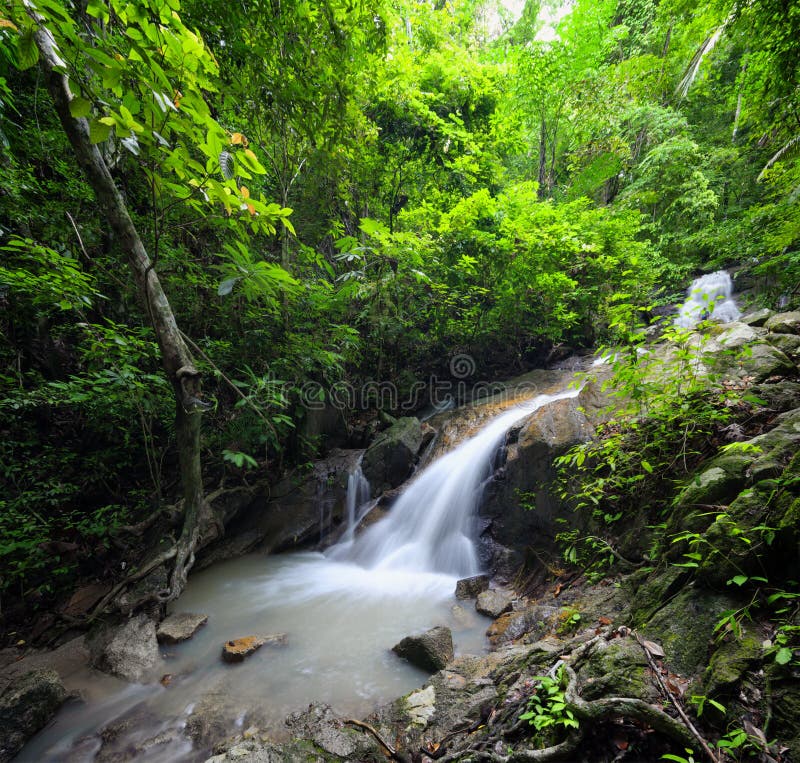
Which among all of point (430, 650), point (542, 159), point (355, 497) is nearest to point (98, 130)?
point (430, 650)

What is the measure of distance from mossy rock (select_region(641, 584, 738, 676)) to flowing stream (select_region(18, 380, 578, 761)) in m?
1.95

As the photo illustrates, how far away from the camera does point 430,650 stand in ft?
9.70

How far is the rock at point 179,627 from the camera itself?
11.6 feet

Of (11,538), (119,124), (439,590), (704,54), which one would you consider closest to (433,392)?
(439,590)

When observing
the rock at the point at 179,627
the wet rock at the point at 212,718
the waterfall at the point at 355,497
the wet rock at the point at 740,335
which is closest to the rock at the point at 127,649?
the rock at the point at 179,627

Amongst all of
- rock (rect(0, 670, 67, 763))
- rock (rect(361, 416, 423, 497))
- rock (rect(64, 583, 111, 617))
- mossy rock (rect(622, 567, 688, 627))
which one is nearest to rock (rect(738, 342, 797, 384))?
mossy rock (rect(622, 567, 688, 627))

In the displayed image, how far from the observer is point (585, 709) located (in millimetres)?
1359

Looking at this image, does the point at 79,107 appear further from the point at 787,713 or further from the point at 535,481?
the point at 535,481

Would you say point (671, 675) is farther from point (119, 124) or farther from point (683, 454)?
→ point (119, 124)

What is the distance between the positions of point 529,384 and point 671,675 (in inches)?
275

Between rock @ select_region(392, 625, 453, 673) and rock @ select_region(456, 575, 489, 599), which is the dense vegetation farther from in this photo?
rock @ select_region(456, 575, 489, 599)

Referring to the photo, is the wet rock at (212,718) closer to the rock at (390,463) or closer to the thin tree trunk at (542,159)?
the rock at (390,463)

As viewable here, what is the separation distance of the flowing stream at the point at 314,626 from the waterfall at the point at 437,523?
2 cm

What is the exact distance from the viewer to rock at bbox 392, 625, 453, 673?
2930 mm
